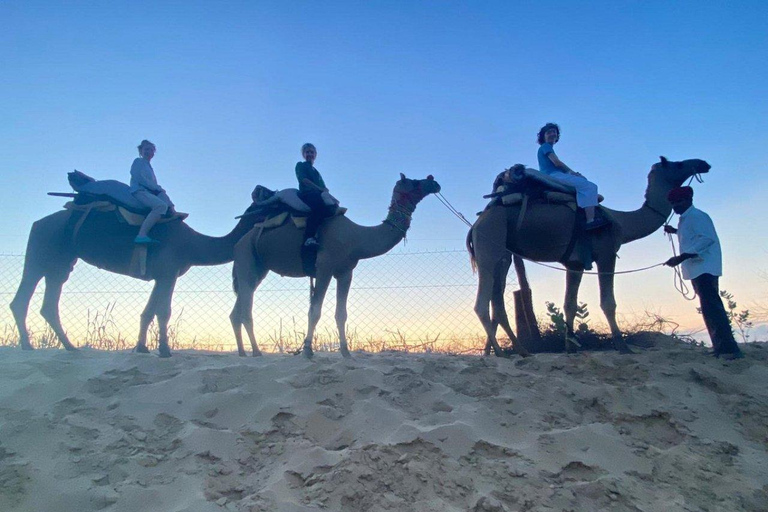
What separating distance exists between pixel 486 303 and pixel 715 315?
275 cm

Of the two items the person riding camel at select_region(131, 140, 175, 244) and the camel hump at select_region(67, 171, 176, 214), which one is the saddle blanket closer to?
the camel hump at select_region(67, 171, 176, 214)

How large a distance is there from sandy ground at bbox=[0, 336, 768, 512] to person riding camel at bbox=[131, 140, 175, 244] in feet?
7.74

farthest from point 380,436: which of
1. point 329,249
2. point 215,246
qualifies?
point 215,246

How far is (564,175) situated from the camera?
8.01m

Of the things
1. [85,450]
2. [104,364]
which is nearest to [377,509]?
[85,450]

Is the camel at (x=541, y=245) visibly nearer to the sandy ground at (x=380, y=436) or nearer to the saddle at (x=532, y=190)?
the saddle at (x=532, y=190)

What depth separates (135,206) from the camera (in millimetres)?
7895

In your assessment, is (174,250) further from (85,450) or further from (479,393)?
(479,393)

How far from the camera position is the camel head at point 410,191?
7.89 metres

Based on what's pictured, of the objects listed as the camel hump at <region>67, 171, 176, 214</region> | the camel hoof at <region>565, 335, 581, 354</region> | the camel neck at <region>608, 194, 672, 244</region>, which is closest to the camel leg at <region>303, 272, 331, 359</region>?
the camel hump at <region>67, 171, 176, 214</region>

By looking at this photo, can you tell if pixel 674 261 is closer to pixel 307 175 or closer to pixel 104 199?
pixel 307 175

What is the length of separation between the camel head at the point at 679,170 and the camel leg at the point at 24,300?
9423 mm

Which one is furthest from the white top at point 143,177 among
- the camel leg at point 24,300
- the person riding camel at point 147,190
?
the camel leg at point 24,300

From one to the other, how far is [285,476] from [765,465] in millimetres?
3518
